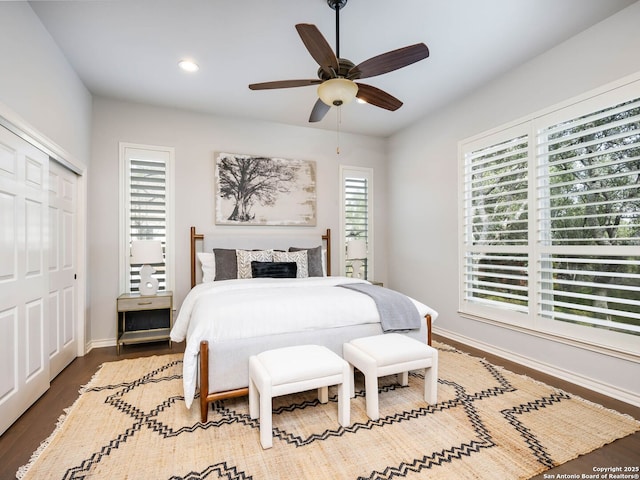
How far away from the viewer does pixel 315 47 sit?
6.59 feet

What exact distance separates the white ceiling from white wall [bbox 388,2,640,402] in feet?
0.64

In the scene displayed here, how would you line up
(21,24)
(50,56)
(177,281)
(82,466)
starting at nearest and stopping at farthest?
(82,466), (21,24), (50,56), (177,281)

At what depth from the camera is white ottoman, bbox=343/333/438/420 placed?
84.5 inches

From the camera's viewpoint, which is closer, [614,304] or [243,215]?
[614,304]

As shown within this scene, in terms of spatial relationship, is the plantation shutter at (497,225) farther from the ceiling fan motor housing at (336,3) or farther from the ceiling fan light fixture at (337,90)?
the ceiling fan motor housing at (336,3)

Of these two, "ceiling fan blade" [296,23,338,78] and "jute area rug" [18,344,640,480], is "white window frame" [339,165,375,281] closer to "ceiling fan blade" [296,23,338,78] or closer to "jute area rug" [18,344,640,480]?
"jute area rug" [18,344,640,480]

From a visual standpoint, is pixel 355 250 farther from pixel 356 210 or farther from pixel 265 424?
pixel 265 424

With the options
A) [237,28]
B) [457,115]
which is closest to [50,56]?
[237,28]

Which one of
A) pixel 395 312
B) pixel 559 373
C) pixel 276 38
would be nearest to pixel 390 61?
pixel 276 38

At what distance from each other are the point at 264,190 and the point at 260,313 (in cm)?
252

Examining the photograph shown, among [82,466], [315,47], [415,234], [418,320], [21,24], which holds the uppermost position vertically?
[21,24]

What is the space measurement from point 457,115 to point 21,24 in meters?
4.18

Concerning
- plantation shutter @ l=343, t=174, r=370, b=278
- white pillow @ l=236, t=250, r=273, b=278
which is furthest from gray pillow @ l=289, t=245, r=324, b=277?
plantation shutter @ l=343, t=174, r=370, b=278

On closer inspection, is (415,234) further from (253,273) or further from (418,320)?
(253,273)
